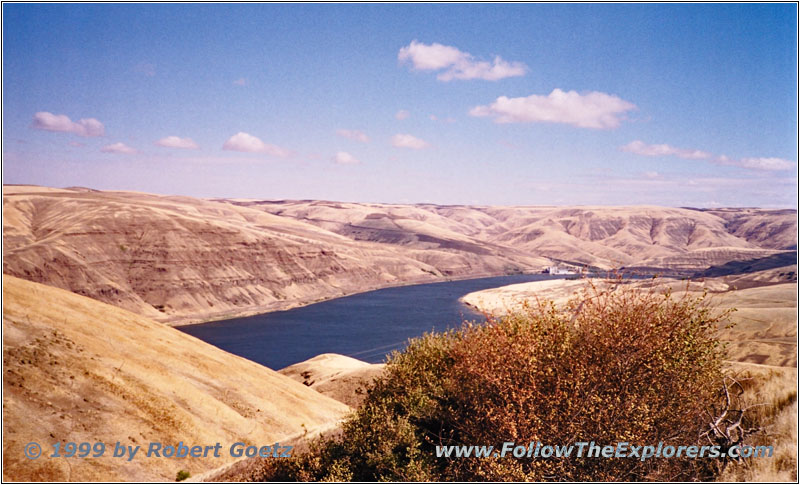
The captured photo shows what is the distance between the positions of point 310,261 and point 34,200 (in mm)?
87428

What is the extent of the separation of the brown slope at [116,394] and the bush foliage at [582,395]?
8.28m

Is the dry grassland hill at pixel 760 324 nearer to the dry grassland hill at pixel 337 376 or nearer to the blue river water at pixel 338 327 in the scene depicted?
the dry grassland hill at pixel 337 376

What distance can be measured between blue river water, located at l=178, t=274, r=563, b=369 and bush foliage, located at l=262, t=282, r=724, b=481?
86505 mm

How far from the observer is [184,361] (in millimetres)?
30109

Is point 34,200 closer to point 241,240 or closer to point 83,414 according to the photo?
point 241,240

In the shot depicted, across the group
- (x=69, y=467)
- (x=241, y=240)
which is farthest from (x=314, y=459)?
(x=241, y=240)

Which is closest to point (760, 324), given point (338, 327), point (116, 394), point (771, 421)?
point (771, 421)

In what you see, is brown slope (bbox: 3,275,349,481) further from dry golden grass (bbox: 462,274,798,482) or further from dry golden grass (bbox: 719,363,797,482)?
dry golden grass (bbox: 719,363,797,482)

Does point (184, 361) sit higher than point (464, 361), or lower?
lower

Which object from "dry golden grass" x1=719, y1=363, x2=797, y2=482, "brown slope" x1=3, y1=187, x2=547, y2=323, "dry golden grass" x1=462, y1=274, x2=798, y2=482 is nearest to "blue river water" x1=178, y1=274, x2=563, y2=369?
"brown slope" x1=3, y1=187, x2=547, y2=323

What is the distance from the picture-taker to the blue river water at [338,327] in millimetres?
109875

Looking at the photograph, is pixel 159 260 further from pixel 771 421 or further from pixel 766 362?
pixel 771 421

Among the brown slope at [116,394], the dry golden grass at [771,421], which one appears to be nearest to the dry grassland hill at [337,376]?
the brown slope at [116,394]

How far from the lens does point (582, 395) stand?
14.7 metres
